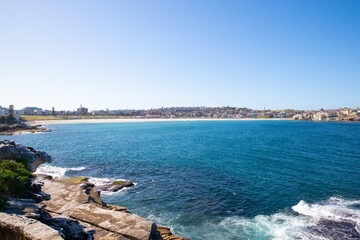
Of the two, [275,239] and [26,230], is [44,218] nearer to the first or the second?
[26,230]

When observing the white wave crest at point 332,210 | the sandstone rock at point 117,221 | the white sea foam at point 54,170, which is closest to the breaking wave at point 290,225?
the white wave crest at point 332,210

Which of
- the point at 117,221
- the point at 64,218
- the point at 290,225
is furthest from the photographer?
the point at 290,225

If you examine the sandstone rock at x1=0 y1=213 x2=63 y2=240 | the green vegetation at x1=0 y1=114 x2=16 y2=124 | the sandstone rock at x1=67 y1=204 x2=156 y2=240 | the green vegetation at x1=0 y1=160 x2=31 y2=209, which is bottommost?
the sandstone rock at x1=67 y1=204 x2=156 y2=240

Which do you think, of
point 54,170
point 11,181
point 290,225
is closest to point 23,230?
point 11,181

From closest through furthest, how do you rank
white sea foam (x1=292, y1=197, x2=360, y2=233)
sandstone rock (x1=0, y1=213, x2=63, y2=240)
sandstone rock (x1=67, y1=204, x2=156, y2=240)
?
sandstone rock (x1=0, y1=213, x2=63, y2=240) < sandstone rock (x1=67, y1=204, x2=156, y2=240) < white sea foam (x1=292, y1=197, x2=360, y2=233)

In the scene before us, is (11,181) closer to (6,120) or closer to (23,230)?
(23,230)

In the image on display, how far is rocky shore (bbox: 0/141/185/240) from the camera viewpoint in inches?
445

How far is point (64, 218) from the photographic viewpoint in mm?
17297

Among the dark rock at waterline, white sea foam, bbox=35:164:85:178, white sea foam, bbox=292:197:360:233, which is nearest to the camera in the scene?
white sea foam, bbox=292:197:360:233

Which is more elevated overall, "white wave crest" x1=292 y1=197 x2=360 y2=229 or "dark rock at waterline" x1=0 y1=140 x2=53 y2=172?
"dark rock at waterline" x1=0 y1=140 x2=53 y2=172

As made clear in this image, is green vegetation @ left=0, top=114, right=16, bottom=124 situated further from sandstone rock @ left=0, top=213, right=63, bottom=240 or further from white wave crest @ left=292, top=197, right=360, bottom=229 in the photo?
sandstone rock @ left=0, top=213, right=63, bottom=240

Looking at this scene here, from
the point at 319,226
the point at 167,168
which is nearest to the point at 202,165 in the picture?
the point at 167,168

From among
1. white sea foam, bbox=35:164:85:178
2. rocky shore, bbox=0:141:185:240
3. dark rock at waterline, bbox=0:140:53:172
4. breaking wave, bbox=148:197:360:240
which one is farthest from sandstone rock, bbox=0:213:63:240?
white sea foam, bbox=35:164:85:178

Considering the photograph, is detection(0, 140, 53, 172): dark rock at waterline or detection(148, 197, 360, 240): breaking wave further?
detection(0, 140, 53, 172): dark rock at waterline
